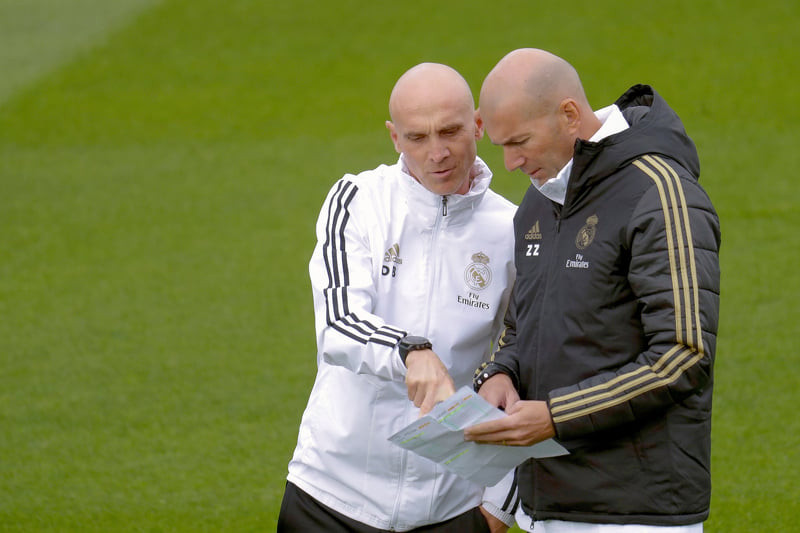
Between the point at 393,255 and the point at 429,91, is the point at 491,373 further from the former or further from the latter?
the point at 429,91

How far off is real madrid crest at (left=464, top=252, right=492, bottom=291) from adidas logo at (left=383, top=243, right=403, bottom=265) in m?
0.19

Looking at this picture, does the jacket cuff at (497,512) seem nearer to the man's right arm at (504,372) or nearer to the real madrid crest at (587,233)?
the man's right arm at (504,372)

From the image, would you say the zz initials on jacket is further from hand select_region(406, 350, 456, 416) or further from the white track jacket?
hand select_region(406, 350, 456, 416)

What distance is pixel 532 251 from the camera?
2.79 m

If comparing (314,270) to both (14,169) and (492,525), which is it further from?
(14,169)

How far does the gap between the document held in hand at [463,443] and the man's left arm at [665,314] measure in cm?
14

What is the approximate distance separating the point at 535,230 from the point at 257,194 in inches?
279

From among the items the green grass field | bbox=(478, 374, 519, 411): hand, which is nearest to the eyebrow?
bbox=(478, 374, 519, 411): hand

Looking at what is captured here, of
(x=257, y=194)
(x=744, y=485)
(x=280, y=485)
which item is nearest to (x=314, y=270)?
(x=280, y=485)

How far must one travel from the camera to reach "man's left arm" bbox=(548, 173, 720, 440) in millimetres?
2396

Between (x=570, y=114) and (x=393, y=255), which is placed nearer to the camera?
(x=570, y=114)

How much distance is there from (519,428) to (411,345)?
0.35 meters

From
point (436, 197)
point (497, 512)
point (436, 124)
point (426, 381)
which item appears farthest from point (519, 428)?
point (436, 124)

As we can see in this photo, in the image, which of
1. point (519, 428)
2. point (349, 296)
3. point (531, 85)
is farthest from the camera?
point (349, 296)
